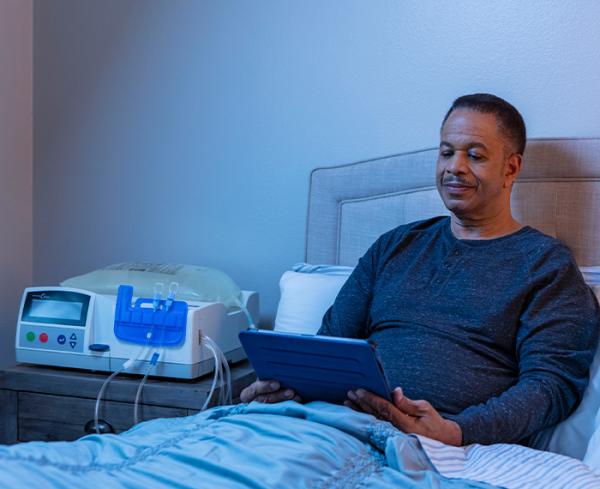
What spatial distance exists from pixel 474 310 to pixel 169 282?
0.74 metres

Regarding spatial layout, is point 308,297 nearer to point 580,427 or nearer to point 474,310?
point 474,310

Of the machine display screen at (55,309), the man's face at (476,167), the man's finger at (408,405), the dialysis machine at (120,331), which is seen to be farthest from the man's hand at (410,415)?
the machine display screen at (55,309)

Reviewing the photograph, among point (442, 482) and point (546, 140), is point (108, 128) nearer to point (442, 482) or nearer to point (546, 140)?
point (546, 140)

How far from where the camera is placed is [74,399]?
1763 mm

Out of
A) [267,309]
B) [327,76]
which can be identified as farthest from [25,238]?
[327,76]

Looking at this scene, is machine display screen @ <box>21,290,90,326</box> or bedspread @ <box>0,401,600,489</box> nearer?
bedspread @ <box>0,401,600,489</box>

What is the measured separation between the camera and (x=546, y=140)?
5.54ft

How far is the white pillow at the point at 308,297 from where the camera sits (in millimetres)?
1744

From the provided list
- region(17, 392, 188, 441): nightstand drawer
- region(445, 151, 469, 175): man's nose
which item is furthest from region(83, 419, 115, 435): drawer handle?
region(445, 151, 469, 175): man's nose

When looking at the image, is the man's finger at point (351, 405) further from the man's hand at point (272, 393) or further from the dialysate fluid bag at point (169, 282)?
the dialysate fluid bag at point (169, 282)

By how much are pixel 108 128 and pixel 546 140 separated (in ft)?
3.98

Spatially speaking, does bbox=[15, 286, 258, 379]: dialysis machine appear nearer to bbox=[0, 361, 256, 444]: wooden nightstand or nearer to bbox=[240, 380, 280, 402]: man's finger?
bbox=[0, 361, 256, 444]: wooden nightstand

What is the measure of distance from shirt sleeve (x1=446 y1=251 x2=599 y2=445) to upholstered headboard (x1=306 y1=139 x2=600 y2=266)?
209 millimetres

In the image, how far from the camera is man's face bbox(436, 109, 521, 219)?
154cm
